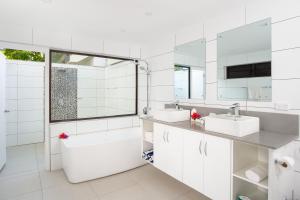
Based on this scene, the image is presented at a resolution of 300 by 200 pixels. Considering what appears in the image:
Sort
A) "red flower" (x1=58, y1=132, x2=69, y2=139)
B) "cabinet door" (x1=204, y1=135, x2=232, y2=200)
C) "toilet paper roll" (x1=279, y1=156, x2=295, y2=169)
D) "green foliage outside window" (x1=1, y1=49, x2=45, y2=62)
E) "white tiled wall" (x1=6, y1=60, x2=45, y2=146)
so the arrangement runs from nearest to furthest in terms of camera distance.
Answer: "toilet paper roll" (x1=279, y1=156, x2=295, y2=169)
"cabinet door" (x1=204, y1=135, x2=232, y2=200)
"red flower" (x1=58, y1=132, x2=69, y2=139)
"white tiled wall" (x1=6, y1=60, x2=45, y2=146)
"green foliage outside window" (x1=1, y1=49, x2=45, y2=62)

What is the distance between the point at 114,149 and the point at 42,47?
1.87m

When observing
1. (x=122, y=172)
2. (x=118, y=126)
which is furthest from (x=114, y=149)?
(x=118, y=126)

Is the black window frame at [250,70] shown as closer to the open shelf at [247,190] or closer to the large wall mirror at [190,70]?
the large wall mirror at [190,70]

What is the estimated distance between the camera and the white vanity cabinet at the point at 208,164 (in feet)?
4.83

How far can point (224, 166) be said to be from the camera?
148cm

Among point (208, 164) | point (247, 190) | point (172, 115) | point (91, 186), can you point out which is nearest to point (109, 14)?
point (172, 115)

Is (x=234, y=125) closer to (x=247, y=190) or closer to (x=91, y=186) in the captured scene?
(x=247, y=190)


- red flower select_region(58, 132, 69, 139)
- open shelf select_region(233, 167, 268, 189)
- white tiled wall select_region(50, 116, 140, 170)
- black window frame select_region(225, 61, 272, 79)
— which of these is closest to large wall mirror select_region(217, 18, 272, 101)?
black window frame select_region(225, 61, 272, 79)

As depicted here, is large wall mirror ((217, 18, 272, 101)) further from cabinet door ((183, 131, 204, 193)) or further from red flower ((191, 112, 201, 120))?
cabinet door ((183, 131, 204, 193))

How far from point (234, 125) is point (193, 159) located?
1.83 ft

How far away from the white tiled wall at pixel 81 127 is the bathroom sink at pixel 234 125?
2006 mm

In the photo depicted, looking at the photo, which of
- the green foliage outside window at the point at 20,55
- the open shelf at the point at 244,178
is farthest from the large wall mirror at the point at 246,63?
the green foliage outside window at the point at 20,55

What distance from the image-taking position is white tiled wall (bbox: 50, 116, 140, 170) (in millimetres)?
2707

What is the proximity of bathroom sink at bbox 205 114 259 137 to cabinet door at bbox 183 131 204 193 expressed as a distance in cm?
16
